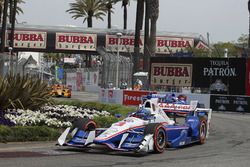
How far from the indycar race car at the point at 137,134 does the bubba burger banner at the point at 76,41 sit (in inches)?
1820

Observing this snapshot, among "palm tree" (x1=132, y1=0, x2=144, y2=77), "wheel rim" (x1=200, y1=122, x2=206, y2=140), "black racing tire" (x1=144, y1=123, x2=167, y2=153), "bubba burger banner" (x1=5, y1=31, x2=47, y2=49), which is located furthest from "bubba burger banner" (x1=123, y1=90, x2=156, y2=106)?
"bubba burger banner" (x1=5, y1=31, x2=47, y2=49)

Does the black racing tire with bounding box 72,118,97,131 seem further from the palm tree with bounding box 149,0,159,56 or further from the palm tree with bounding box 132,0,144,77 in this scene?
the palm tree with bounding box 132,0,144,77

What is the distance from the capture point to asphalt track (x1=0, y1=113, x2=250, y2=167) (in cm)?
1044

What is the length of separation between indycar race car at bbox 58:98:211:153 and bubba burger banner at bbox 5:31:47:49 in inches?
1837

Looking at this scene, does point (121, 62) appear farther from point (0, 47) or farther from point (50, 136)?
point (50, 136)

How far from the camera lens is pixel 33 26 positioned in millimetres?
59812

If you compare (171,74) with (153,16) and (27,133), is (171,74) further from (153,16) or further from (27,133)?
(27,133)

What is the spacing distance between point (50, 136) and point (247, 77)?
20250 millimetres

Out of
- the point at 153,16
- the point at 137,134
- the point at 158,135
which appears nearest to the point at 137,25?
the point at 153,16

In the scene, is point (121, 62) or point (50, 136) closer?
point (50, 136)

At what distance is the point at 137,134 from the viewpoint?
39.5ft

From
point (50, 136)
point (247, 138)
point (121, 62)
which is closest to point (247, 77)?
point (121, 62)

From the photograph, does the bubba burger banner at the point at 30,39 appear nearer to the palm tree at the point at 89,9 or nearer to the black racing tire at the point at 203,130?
the palm tree at the point at 89,9

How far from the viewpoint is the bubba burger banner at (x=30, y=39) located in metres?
59.2
